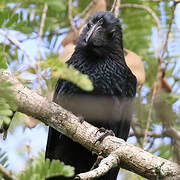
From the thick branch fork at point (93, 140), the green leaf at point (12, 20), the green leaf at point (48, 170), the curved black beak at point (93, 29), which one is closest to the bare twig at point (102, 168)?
the thick branch fork at point (93, 140)

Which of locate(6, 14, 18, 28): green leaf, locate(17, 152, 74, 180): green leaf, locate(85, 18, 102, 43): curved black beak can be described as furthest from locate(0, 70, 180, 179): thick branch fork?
locate(85, 18, 102, 43): curved black beak

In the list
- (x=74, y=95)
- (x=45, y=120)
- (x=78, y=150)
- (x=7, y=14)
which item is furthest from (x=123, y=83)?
(x=7, y=14)

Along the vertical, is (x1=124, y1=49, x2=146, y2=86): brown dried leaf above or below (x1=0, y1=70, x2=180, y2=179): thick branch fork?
above

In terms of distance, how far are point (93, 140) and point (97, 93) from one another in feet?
2.65

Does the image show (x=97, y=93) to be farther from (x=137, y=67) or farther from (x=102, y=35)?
(x=102, y=35)

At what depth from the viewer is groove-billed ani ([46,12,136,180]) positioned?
161 inches

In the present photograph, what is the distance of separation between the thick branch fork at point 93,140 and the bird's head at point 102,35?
114 centimetres

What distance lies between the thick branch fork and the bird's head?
1139 millimetres

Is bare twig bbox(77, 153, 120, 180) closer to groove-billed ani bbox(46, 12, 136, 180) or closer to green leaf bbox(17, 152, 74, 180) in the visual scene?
green leaf bbox(17, 152, 74, 180)

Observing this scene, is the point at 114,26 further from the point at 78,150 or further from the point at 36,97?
the point at 36,97

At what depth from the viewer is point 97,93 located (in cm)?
407

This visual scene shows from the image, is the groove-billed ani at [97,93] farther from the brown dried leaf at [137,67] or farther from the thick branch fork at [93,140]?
the thick branch fork at [93,140]

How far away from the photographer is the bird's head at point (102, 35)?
437cm

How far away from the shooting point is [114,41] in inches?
182
